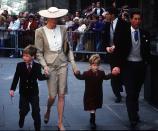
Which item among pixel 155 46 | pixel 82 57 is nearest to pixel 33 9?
pixel 82 57

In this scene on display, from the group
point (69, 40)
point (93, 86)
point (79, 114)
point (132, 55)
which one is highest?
point (132, 55)

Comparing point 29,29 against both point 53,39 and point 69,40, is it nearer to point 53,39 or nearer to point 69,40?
point 69,40

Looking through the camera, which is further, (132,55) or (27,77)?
(132,55)

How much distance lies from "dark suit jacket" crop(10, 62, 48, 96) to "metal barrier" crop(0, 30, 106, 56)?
10.8 meters

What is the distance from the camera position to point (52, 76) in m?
8.67

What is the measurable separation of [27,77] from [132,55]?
1927 mm

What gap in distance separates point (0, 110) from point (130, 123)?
2.61 m

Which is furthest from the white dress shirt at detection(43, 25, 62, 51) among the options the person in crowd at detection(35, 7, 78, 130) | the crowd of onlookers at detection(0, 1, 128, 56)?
the crowd of onlookers at detection(0, 1, 128, 56)

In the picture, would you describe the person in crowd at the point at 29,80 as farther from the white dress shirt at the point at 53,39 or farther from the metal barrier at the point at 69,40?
the metal barrier at the point at 69,40

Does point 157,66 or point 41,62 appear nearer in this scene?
point 41,62

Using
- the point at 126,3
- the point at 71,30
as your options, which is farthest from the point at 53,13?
the point at 126,3

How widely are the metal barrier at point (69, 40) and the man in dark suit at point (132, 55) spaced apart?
9846 mm

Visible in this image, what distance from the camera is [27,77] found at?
28.0 feet

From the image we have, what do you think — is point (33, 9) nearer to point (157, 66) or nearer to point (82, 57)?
point (82, 57)
